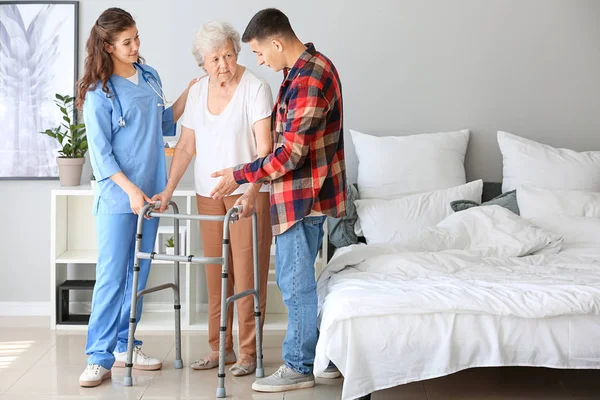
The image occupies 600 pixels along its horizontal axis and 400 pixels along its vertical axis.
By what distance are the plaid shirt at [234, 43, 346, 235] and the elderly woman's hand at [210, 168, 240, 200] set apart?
4 centimetres

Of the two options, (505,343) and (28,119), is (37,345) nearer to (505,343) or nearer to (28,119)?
(28,119)

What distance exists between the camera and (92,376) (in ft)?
11.1

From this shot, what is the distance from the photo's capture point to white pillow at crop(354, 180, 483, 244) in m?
4.22

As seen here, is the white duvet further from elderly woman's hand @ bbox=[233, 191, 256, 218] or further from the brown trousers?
elderly woman's hand @ bbox=[233, 191, 256, 218]

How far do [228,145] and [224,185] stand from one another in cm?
26

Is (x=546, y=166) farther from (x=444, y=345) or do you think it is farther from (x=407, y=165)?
(x=444, y=345)

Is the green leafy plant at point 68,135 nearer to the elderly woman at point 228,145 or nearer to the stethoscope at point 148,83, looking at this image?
the stethoscope at point 148,83

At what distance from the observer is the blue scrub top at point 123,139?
3.37 m

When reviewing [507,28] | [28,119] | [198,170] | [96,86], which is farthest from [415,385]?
[28,119]

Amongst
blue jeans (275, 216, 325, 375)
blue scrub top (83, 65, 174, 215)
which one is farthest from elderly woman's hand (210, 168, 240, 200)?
blue scrub top (83, 65, 174, 215)

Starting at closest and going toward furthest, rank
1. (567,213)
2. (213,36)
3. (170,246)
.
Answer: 1. (213,36)
2. (567,213)
3. (170,246)

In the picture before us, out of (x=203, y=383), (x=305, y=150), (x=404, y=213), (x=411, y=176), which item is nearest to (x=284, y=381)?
(x=203, y=383)

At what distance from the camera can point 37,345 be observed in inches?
159

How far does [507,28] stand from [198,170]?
2.18m
